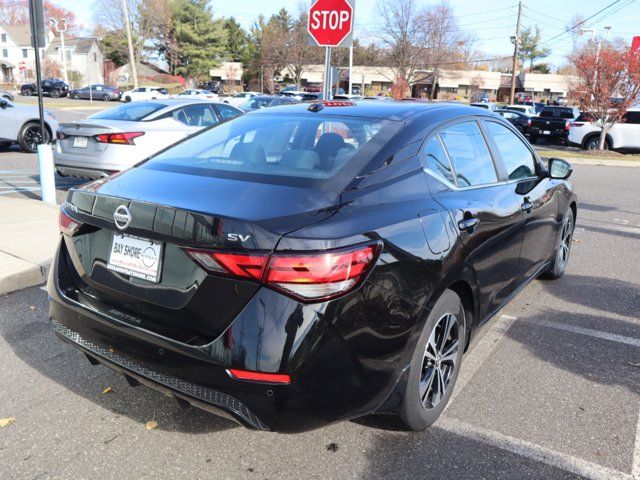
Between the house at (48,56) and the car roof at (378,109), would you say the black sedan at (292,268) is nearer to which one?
Answer: the car roof at (378,109)

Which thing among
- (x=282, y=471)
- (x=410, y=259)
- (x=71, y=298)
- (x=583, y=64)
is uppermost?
(x=583, y=64)

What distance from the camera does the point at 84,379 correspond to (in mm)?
3416

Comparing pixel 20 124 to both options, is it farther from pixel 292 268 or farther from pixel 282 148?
pixel 292 268

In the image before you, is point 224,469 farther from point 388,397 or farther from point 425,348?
point 425,348

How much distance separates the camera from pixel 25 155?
533 inches

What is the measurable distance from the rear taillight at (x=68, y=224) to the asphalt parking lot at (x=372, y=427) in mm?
1026

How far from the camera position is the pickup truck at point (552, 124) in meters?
23.8

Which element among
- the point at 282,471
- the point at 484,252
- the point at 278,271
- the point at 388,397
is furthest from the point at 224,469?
the point at 484,252

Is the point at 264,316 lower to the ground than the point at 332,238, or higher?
lower

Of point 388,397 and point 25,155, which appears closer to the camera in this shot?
point 388,397

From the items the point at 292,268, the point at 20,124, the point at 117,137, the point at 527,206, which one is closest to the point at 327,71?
the point at 117,137

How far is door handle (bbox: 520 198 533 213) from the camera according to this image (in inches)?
154

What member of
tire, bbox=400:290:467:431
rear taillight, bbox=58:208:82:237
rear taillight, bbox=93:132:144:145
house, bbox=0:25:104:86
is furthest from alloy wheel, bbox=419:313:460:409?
house, bbox=0:25:104:86

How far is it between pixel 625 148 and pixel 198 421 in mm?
21629
